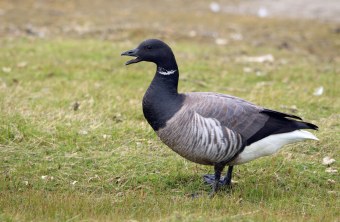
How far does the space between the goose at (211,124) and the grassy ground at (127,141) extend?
20.3 inches

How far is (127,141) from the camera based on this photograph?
26.7ft

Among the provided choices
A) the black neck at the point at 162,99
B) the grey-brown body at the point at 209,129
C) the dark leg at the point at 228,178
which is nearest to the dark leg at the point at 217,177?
the grey-brown body at the point at 209,129

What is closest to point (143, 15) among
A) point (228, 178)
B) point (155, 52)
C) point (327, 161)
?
point (327, 161)

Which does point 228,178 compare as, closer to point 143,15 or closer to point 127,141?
point 127,141

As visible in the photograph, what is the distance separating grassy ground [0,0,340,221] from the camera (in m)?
6.11

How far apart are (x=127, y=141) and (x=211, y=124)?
1984mm

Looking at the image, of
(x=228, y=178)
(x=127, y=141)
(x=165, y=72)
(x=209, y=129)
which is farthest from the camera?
(x=127, y=141)

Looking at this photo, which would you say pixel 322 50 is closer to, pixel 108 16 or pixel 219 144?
pixel 108 16

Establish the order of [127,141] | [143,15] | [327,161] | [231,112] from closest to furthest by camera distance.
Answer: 1. [231,112]
2. [327,161]
3. [127,141]
4. [143,15]

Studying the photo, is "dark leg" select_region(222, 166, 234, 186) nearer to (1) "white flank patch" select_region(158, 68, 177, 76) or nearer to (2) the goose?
(2) the goose

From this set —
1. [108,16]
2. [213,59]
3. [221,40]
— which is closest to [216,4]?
[108,16]

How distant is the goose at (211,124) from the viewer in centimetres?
642

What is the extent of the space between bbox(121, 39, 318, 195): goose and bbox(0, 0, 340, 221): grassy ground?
52cm

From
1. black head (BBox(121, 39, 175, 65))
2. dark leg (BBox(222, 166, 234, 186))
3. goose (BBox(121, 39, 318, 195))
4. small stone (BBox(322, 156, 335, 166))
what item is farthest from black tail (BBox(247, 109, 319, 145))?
black head (BBox(121, 39, 175, 65))
